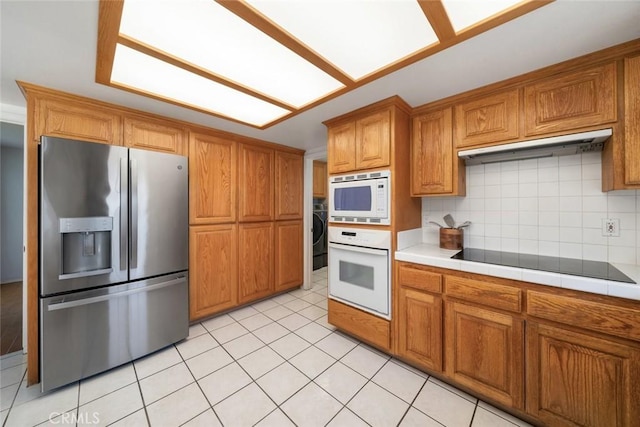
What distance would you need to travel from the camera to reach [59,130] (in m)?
1.72

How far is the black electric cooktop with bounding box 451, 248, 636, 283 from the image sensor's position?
1239 millimetres

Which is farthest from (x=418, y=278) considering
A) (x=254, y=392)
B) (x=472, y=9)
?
(x=472, y=9)

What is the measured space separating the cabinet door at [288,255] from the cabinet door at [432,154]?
188cm

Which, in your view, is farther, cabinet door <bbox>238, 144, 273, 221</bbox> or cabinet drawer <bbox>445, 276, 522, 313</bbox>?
cabinet door <bbox>238, 144, 273, 221</bbox>

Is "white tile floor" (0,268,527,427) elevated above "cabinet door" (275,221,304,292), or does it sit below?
below

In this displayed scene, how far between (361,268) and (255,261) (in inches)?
60.1

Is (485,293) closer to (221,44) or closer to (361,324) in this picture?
(361,324)

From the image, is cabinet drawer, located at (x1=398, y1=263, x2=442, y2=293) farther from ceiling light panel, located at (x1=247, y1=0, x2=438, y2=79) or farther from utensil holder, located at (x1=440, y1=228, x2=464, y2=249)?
ceiling light panel, located at (x1=247, y1=0, x2=438, y2=79)

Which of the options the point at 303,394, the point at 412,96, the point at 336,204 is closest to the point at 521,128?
the point at 412,96

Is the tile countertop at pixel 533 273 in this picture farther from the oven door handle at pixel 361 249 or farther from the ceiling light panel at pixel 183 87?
the ceiling light panel at pixel 183 87

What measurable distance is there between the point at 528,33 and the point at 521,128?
62 centimetres

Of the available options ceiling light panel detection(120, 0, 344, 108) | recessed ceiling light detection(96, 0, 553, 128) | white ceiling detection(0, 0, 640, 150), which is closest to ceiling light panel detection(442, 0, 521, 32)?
recessed ceiling light detection(96, 0, 553, 128)

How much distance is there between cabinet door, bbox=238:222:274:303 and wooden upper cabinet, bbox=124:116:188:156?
43.9 inches

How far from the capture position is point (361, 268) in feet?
6.81
